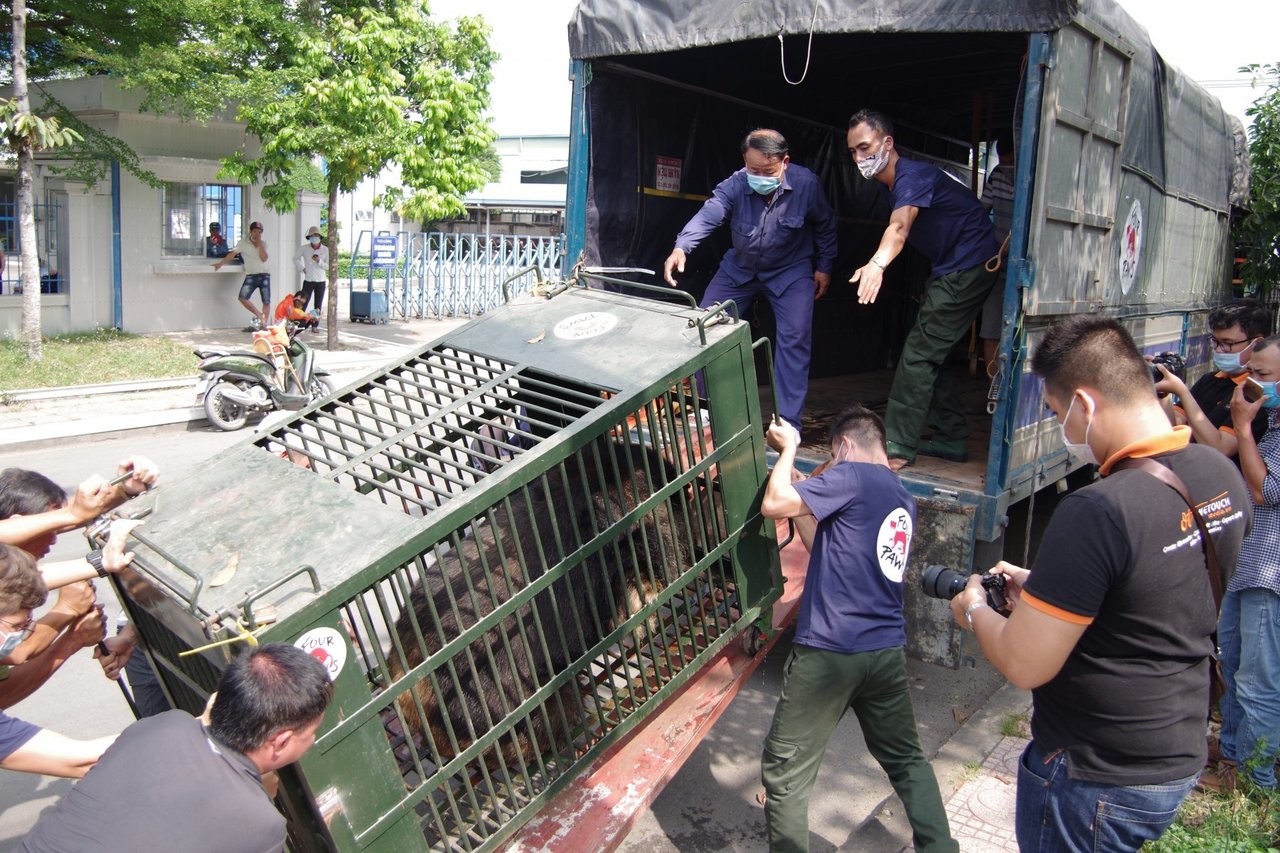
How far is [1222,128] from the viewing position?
832cm

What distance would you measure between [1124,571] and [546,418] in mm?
1988

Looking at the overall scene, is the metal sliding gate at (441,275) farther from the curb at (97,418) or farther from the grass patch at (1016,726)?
the grass patch at (1016,726)

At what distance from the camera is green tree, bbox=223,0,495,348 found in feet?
40.3

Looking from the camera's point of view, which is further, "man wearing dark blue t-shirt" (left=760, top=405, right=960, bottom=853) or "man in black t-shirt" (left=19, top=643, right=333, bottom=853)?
"man wearing dark blue t-shirt" (left=760, top=405, right=960, bottom=853)

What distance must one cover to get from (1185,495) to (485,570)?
153 centimetres

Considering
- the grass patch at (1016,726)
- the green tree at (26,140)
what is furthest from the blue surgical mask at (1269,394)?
the green tree at (26,140)

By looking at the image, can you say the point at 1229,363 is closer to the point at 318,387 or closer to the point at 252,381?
the point at 252,381

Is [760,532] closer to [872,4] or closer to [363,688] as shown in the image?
[363,688]

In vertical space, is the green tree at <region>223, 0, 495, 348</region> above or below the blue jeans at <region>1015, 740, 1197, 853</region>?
above

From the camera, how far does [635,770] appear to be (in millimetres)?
2746

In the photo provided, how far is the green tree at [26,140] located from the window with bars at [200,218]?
3.35 metres

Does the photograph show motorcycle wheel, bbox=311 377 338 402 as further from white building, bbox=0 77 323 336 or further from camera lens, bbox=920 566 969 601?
camera lens, bbox=920 566 969 601

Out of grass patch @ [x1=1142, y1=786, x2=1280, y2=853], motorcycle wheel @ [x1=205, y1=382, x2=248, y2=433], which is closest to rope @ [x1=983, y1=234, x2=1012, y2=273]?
grass patch @ [x1=1142, y1=786, x2=1280, y2=853]

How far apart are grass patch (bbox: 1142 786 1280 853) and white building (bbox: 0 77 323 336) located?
13925 millimetres
